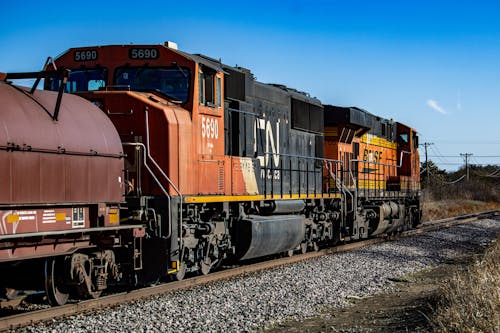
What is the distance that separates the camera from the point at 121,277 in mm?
9312

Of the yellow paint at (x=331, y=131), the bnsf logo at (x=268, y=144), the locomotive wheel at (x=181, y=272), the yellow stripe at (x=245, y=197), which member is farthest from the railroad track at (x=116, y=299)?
the yellow paint at (x=331, y=131)

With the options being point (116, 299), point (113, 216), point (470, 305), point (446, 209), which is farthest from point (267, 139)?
point (446, 209)

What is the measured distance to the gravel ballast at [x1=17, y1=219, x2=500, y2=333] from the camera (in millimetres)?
7477

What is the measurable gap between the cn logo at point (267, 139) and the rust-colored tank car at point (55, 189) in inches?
181

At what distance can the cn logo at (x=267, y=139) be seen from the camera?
1305cm

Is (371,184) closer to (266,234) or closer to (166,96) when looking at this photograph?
(266,234)

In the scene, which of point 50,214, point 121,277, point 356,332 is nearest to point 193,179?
point 121,277

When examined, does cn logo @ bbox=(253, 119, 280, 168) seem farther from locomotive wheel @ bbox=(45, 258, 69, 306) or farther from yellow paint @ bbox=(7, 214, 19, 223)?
yellow paint @ bbox=(7, 214, 19, 223)

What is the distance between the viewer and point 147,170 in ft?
31.9

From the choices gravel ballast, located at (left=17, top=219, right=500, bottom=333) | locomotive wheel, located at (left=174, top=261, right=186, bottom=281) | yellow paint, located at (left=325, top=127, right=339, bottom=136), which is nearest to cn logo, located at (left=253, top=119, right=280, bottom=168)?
gravel ballast, located at (left=17, top=219, right=500, bottom=333)

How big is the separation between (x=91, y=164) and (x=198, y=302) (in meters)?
2.32

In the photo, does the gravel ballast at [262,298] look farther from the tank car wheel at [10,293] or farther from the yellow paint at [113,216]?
the yellow paint at [113,216]

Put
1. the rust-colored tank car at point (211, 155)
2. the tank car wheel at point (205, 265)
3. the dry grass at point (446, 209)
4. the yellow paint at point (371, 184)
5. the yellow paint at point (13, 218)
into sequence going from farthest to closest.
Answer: the dry grass at point (446, 209), the yellow paint at point (371, 184), the tank car wheel at point (205, 265), the rust-colored tank car at point (211, 155), the yellow paint at point (13, 218)

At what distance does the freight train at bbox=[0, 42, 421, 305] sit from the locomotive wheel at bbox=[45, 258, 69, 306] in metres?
0.02
